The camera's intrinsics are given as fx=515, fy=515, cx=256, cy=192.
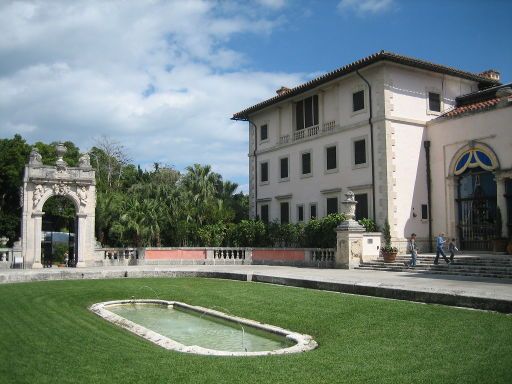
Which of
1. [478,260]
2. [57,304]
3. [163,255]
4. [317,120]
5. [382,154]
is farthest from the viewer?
[317,120]

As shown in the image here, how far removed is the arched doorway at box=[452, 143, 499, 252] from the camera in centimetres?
2477

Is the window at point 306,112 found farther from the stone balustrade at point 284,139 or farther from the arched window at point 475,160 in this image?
the arched window at point 475,160

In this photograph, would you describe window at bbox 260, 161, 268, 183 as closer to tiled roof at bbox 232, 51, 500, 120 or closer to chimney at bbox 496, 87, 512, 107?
tiled roof at bbox 232, 51, 500, 120

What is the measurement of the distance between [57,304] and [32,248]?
1444 cm

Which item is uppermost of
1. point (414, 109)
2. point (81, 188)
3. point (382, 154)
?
point (414, 109)

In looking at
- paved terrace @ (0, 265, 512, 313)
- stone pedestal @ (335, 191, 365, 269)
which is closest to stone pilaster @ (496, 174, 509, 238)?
stone pedestal @ (335, 191, 365, 269)

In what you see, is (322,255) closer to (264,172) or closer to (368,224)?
(368,224)

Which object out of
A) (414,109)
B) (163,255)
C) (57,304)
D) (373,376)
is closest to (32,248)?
(163,255)

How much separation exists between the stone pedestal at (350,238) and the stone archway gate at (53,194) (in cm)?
1296

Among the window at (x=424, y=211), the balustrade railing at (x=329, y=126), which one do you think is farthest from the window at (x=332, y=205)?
the window at (x=424, y=211)

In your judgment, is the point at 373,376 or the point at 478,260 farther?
the point at 478,260

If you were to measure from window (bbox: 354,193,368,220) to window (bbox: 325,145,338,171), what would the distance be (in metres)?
2.90

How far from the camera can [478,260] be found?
20438 mm

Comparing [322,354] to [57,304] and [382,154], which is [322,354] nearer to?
[57,304]
